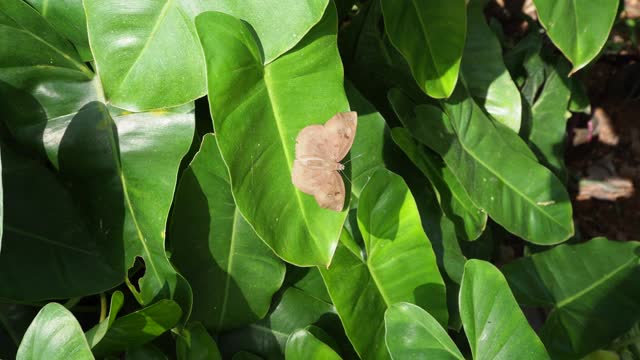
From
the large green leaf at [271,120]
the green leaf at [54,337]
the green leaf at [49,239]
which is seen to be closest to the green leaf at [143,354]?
the green leaf at [49,239]

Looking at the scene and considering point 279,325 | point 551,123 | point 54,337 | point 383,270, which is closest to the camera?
point 54,337

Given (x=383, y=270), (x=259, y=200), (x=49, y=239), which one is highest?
(x=259, y=200)

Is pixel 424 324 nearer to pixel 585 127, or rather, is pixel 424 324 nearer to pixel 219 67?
pixel 219 67

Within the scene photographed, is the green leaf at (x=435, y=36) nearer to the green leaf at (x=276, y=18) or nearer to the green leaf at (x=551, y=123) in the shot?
the green leaf at (x=276, y=18)

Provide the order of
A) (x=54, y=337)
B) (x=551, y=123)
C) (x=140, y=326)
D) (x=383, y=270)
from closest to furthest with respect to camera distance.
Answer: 1. (x=54, y=337)
2. (x=140, y=326)
3. (x=383, y=270)
4. (x=551, y=123)

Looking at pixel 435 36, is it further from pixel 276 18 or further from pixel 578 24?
pixel 276 18

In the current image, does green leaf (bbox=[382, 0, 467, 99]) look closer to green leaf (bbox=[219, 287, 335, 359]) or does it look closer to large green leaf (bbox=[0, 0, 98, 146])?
green leaf (bbox=[219, 287, 335, 359])

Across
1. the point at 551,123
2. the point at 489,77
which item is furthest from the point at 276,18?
the point at 551,123

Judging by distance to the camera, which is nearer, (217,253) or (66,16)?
(66,16)
